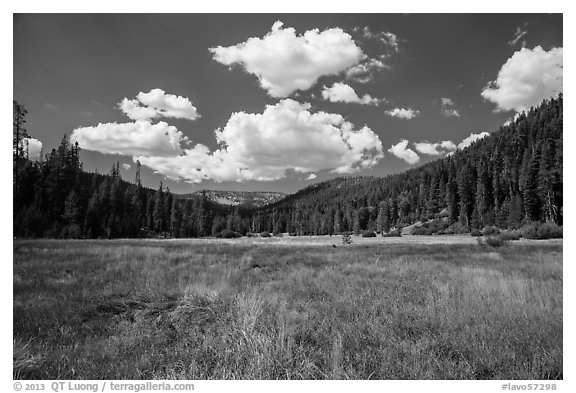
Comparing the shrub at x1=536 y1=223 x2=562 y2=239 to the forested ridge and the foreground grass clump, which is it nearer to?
the forested ridge

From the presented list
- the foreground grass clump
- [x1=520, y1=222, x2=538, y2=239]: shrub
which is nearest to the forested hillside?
[x1=520, y1=222, x2=538, y2=239]: shrub

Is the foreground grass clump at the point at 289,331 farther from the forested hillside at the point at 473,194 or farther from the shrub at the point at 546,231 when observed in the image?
the forested hillside at the point at 473,194

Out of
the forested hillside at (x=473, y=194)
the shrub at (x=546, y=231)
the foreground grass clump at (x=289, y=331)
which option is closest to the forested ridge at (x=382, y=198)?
the forested hillside at (x=473, y=194)

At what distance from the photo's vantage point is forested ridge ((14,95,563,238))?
20094 millimetres

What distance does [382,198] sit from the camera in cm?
13388

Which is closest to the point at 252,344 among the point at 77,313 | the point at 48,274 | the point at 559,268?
the point at 77,313

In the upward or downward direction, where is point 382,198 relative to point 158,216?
upward

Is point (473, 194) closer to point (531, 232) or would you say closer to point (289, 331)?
point (531, 232)

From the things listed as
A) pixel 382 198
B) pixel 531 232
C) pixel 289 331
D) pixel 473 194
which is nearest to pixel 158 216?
pixel 531 232

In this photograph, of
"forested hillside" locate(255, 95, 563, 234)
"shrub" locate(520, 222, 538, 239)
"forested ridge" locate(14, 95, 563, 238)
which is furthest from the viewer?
"forested hillside" locate(255, 95, 563, 234)

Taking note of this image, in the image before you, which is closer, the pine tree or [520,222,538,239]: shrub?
[520,222,538,239]: shrub

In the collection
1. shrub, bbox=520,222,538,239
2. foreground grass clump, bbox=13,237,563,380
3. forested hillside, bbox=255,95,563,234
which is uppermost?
forested hillside, bbox=255,95,563,234
